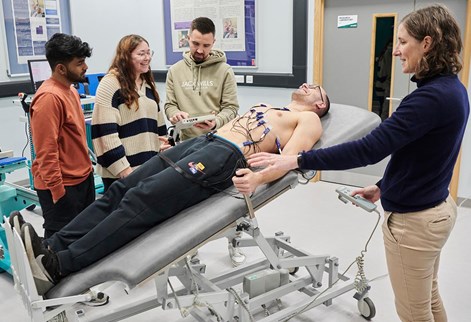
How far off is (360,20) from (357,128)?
2.24 metres

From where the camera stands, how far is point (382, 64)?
408 centimetres

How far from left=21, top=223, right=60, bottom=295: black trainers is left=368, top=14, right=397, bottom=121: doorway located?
323cm

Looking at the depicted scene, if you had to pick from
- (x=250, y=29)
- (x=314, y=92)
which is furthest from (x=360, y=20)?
(x=314, y=92)

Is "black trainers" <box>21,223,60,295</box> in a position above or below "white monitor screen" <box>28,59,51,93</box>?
below

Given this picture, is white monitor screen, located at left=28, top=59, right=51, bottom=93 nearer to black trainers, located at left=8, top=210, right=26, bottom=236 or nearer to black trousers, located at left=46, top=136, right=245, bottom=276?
black trousers, located at left=46, top=136, right=245, bottom=276

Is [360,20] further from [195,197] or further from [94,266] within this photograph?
[94,266]

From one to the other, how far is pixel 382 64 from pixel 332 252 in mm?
1912

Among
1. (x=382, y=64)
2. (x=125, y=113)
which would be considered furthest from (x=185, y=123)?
(x=382, y=64)

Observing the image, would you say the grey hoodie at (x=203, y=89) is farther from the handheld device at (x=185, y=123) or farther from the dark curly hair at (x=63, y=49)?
the dark curly hair at (x=63, y=49)

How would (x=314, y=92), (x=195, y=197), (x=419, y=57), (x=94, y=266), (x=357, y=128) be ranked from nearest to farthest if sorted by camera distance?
(x=419, y=57) < (x=94, y=266) < (x=195, y=197) < (x=357, y=128) < (x=314, y=92)

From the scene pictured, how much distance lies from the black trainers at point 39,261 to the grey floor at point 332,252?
0.54 feet

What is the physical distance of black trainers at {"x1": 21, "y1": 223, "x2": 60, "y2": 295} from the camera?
1.63 metres

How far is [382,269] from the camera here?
2.75 m

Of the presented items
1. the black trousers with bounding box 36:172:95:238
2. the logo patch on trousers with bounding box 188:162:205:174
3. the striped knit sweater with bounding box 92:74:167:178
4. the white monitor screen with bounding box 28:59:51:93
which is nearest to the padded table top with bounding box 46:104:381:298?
the logo patch on trousers with bounding box 188:162:205:174
